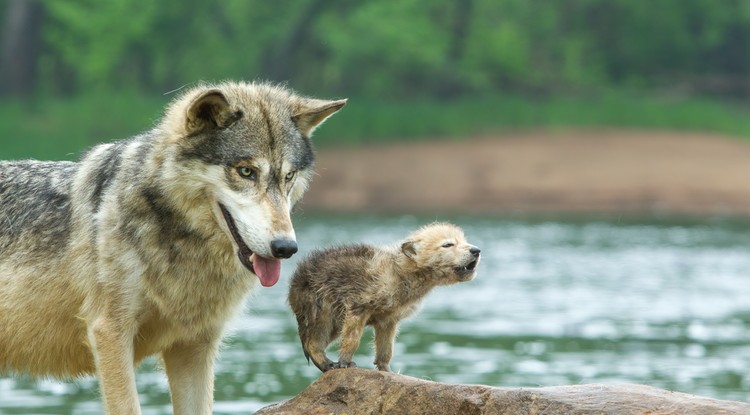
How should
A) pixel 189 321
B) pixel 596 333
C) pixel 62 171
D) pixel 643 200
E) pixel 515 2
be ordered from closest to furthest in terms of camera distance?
1. pixel 189 321
2. pixel 62 171
3. pixel 596 333
4. pixel 643 200
5. pixel 515 2

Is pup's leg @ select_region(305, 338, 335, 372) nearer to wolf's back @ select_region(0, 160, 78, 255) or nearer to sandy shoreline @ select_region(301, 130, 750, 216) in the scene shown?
wolf's back @ select_region(0, 160, 78, 255)

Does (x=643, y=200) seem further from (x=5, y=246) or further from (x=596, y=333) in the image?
(x=5, y=246)

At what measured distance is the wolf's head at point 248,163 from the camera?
23.7 feet

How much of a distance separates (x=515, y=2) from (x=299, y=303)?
49.7m

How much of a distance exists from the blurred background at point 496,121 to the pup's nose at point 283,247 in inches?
550

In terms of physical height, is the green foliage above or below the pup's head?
above

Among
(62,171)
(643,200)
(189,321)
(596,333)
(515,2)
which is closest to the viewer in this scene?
(189,321)

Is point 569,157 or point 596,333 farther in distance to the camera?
point 569,157

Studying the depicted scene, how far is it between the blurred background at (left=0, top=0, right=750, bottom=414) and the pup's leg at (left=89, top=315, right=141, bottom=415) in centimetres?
1327

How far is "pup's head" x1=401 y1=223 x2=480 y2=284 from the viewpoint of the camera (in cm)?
837

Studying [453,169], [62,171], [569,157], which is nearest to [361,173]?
[453,169]

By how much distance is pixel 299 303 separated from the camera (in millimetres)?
8258

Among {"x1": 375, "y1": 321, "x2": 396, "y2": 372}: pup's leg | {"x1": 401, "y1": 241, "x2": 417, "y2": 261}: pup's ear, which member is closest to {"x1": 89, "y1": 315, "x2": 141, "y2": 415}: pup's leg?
{"x1": 375, "y1": 321, "x2": 396, "y2": 372}: pup's leg

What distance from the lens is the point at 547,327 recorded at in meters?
21.0
